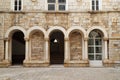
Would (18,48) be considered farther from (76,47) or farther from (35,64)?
(76,47)

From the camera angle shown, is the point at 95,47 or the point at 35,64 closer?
the point at 35,64

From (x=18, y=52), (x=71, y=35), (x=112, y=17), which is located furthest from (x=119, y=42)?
(x=18, y=52)

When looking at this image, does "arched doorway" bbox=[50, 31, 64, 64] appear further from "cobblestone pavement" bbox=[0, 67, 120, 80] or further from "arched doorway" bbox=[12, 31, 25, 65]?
"cobblestone pavement" bbox=[0, 67, 120, 80]

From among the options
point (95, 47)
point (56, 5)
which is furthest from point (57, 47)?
point (56, 5)

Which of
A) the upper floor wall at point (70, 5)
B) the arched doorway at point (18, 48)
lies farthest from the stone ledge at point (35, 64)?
the arched doorway at point (18, 48)

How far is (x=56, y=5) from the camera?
16.4 m

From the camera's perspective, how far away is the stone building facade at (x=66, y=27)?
15883 millimetres

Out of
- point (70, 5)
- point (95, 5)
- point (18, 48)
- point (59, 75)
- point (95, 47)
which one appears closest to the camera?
point (59, 75)

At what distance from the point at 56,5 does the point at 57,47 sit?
7225 millimetres

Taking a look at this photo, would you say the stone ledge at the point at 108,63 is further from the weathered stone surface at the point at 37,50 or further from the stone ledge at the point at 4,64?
the stone ledge at the point at 4,64

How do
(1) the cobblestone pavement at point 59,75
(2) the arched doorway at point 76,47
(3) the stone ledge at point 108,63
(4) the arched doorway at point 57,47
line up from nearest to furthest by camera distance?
(1) the cobblestone pavement at point 59,75
(3) the stone ledge at point 108,63
(2) the arched doorway at point 76,47
(4) the arched doorway at point 57,47

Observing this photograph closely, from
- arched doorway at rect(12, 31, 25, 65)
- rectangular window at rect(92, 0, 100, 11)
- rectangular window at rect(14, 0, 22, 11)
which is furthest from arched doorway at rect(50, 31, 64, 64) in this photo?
rectangular window at rect(92, 0, 100, 11)

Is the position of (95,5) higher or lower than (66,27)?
higher

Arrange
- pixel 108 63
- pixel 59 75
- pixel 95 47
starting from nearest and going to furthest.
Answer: pixel 59 75 → pixel 108 63 → pixel 95 47
